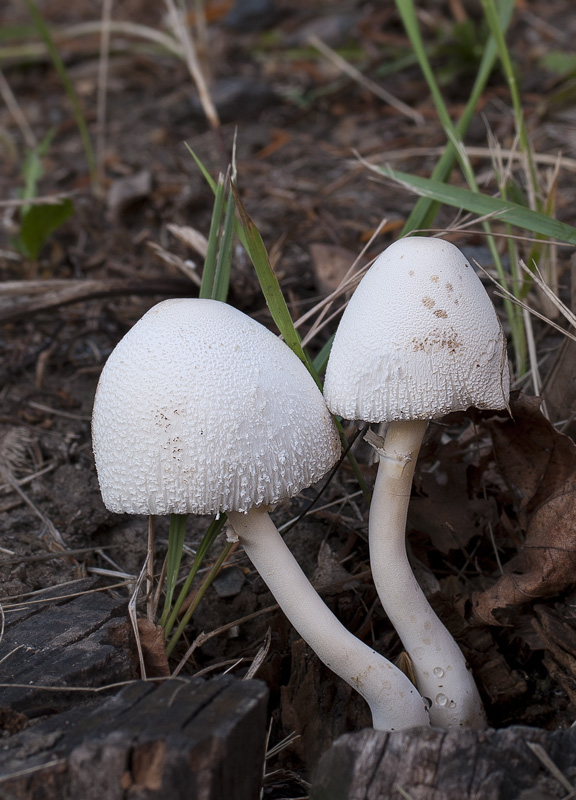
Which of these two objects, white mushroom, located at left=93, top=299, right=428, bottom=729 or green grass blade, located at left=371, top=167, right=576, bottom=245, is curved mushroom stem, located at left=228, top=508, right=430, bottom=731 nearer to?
white mushroom, located at left=93, top=299, right=428, bottom=729

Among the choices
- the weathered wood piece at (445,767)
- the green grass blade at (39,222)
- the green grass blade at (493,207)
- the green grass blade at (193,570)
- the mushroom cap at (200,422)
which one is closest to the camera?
Answer: the weathered wood piece at (445,767)

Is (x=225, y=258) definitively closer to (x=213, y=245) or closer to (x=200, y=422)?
(x=213, y=245)

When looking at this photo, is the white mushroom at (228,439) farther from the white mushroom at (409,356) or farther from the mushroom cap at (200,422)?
the white mushroom at (409,356)

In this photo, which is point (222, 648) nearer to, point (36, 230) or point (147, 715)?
point (147, 715)

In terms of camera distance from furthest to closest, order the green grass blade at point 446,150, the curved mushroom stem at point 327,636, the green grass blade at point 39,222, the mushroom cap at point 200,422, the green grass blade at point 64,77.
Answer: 1. the green grass blade at point 64,77
2. the green grass blade at point 39,222
3. the green grass blade at point 446,150
4. the curved mushroom stem at point 327,636
5. the mushroom cap at point 200,422

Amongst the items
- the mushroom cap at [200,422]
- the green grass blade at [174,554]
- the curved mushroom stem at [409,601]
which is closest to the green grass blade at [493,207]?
the curved mushroom stem at [409,601]

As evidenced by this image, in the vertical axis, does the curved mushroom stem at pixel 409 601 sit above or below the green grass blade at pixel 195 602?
above

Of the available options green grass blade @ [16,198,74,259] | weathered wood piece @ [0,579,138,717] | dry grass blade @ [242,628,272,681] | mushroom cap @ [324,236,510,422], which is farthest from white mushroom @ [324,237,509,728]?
green grass blade @ [16,198,74,259]

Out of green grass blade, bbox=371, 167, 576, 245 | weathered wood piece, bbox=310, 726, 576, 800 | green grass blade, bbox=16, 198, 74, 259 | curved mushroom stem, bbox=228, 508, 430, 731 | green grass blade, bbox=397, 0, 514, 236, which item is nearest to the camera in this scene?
weathered wood piece, bbox=310, 726, 576, 800
